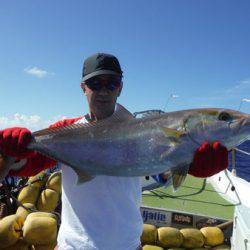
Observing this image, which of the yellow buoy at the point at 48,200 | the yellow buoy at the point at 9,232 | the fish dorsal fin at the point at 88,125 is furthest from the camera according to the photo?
the yellow buoy at the point at 48,200

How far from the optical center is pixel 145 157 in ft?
10.1

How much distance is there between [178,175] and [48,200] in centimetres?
520

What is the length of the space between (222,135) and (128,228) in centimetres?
120

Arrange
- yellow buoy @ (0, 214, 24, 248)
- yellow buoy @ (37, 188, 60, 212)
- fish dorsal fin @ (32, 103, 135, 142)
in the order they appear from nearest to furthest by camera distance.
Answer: fish dorsal fin @ (32, 103, 135, 142)
yellow buoy @ (0, 214, 24, 248)
yellow buoy @ (37, 188, 60, 212)

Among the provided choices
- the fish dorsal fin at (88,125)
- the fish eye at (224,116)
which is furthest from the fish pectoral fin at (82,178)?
the fish eye at (224,116)

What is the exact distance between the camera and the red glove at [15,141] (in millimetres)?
3188

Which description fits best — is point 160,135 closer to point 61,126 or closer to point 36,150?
point 61,126

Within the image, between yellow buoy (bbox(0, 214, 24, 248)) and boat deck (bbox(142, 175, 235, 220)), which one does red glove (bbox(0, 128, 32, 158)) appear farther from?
boat deck (bbox(142, 175, 235, 220))

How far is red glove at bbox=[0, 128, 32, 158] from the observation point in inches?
125

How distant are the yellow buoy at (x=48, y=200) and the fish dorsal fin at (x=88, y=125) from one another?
4.50 metres

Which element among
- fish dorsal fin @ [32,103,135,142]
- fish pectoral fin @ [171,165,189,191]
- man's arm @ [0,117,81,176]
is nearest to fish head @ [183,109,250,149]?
fish pectoral fin @ [171,165,189,191]

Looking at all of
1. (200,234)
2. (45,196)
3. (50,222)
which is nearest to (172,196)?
(200,234)

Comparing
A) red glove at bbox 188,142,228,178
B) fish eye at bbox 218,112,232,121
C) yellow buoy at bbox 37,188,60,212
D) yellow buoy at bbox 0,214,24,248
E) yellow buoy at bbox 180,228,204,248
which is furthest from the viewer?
yellow buoy at bbox 37,188,60,212

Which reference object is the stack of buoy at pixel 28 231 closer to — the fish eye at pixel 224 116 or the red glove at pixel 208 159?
the red glove at pixel 208 159
